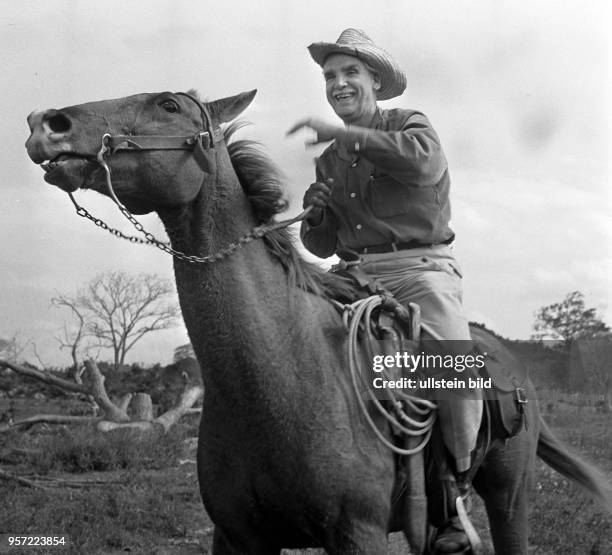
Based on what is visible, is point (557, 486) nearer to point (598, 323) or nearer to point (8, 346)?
point (598, 323)

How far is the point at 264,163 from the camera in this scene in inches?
135

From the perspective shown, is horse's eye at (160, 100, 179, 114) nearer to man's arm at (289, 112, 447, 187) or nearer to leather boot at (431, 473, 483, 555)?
man's arm at (289, 112, 447, 187)

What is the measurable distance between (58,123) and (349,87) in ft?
5.01

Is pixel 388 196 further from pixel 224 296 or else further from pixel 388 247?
pixel 224 296

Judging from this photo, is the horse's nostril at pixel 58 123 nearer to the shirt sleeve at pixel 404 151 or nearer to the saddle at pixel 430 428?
the shirt sleeve at pixel 404 151

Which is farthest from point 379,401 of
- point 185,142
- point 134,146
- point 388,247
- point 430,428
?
point 134,146

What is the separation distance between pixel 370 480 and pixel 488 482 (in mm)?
1204

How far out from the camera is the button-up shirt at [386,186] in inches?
133

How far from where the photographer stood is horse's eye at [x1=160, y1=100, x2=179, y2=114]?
3.17m

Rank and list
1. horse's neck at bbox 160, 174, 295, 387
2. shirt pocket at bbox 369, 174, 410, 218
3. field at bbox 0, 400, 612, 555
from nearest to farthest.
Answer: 1. horse's neck at bbox 160, 174, 295, 387
2. shirt pocket at bbox 369, 174, 410, 218
3. field at bbox 0, 400, 612, 555

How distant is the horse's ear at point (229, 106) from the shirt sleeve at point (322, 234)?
0.81 m

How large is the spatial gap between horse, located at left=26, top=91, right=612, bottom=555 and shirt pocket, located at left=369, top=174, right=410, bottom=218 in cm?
57

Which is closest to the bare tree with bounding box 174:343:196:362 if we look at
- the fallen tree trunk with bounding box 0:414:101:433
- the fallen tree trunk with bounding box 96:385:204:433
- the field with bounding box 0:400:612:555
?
the fallen tree trunk with bounding box 96:385:204:433

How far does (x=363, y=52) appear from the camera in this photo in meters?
3.79
